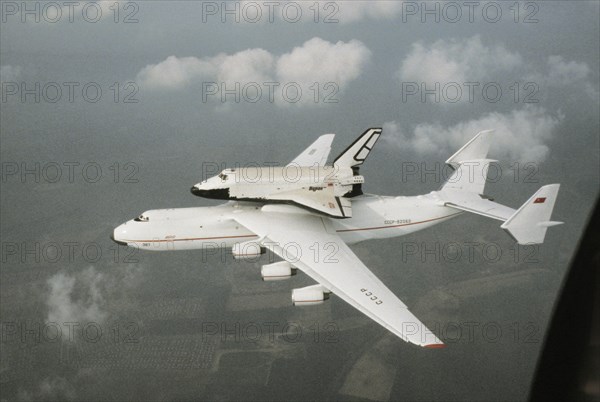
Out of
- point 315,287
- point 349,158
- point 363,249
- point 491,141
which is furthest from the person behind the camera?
point 363,249

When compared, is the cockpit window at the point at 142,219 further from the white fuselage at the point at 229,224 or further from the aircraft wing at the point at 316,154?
the aircraft wing at the point at 316,154

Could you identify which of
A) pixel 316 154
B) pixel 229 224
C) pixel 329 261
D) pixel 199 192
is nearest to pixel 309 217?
pixel 329 261

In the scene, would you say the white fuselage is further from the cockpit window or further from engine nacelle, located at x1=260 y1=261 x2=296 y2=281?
engine nacelle, located at x1=260 y1=261 x2=296 y2=281

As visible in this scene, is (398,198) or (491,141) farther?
(491,141)

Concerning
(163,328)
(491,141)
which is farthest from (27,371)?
(491,141)

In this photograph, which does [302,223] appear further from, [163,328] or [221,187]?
[163,328]

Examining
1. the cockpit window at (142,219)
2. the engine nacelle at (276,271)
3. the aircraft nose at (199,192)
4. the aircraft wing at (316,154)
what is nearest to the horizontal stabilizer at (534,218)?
the engine nacelle at (276,271)
